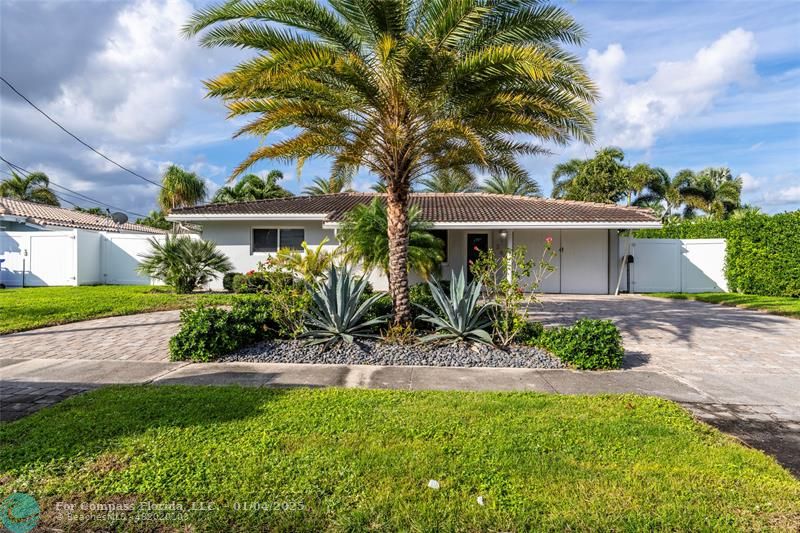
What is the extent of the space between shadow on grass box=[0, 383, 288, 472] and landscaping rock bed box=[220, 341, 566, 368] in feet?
5.05

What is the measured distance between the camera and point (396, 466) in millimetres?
3047

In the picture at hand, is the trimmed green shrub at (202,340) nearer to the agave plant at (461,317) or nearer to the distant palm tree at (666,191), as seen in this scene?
the agave plant at (461,317)

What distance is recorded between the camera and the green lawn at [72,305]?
947 centimetres

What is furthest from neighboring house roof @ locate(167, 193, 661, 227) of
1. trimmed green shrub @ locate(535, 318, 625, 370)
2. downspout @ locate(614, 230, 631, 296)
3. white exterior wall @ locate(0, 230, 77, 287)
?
trimmed green shrub @ locate(535, 318, 625, 370)

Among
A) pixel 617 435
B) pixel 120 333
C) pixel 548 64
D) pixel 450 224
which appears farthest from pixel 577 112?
pixel 120 333

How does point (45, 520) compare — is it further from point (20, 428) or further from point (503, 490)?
point (503, 490)

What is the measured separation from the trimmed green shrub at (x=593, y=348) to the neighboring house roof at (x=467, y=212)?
8.54m

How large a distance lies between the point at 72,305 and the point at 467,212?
1310 centimetres

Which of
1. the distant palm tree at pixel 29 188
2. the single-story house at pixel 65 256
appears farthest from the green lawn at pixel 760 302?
the distant palm tree at pixel 29 188

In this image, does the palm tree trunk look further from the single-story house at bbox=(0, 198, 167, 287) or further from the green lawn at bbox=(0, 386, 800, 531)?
the single-story house at bbox=(0, 198, 167, 287)

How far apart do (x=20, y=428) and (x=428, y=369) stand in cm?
440

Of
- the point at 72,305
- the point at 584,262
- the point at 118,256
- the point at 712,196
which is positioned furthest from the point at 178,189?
the point at 712,196

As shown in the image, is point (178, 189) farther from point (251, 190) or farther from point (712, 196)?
point (712, 196)

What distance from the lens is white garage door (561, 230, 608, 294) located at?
54.9ft
